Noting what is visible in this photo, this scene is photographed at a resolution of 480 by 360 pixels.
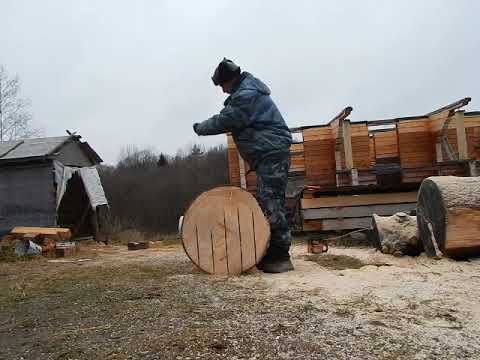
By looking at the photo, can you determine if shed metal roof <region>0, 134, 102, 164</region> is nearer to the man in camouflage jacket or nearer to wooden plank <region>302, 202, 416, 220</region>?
wooden plank <region>302, 202, 416, 220</region>

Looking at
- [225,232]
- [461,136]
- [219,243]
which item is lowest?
[219,243]

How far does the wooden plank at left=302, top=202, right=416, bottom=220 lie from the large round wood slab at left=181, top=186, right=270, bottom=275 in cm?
440

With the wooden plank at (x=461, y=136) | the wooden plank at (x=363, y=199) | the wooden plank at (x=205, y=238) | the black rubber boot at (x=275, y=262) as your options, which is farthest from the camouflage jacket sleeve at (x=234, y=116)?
the wooden plank at (x=461, y=136)

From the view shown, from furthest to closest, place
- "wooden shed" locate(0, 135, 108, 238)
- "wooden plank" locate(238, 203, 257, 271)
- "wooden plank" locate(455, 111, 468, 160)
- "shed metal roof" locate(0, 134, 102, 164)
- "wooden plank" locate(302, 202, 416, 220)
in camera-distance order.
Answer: "wooden shed" locate(0, 135, 108, 238), "shed metal roof" locate(0, 134, 102, 164), "wooden plank" locate(455, 111, 468, 160), "wooden plank" locate(302, 202, 416, 220), "wooden plank" locate(238, 203, 257, 271)

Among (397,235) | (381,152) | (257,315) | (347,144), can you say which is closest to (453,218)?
(397,235)

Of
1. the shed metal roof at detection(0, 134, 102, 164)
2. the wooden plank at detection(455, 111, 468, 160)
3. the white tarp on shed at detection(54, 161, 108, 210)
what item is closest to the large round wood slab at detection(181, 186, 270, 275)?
the wooden plank at detection(455, 111, 468, 160)

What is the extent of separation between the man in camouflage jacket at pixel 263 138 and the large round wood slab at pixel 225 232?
10.7 inches

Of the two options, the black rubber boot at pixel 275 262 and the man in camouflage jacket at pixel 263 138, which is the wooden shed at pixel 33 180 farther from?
the black rubber boot at pixel 275 262

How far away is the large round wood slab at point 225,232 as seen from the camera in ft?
15.1

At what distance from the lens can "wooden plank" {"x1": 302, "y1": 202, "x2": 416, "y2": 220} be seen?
8.70 meters

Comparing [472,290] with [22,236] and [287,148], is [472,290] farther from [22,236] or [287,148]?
[22,236]

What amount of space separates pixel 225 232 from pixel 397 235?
7.09 feet

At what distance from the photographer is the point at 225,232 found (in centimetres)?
466

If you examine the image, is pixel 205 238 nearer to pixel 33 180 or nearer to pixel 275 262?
pixel 275 262
